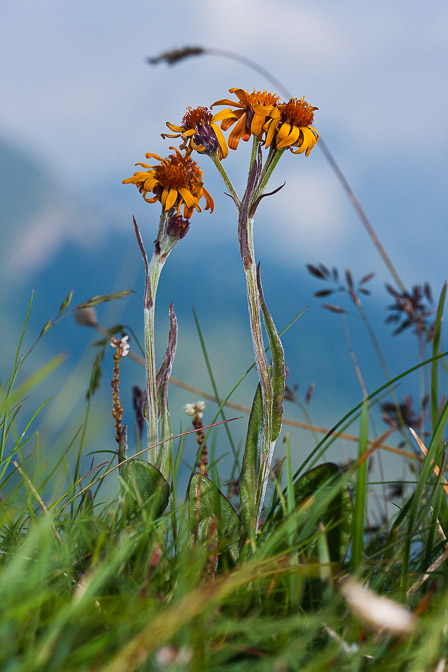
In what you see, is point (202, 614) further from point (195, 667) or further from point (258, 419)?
point (258, 419)

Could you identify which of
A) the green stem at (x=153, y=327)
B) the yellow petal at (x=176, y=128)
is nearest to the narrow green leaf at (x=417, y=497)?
the green stem at (x=153, y=327)

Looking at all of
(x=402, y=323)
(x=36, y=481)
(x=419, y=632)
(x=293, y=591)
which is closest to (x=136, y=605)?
(x=293, y=591)

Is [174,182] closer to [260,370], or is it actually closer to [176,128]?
[176,128]

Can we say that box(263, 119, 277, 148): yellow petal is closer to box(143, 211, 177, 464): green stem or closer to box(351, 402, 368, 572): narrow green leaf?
box(143, 211, 177, 464): green stem

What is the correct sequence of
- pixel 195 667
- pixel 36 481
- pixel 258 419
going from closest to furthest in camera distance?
pixel 195 667, pixel 36 481, pixel 258 419

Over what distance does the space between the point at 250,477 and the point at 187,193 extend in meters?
0.68

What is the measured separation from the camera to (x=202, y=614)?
51cm

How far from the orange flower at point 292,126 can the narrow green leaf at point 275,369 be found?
0.31 meters

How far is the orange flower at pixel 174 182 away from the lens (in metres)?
1.39

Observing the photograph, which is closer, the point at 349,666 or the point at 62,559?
the point at 349,666

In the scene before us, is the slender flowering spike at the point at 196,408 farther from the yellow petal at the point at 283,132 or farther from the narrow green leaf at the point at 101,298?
the yellow petal at the point at 283,132

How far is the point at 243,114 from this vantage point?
1.37 m

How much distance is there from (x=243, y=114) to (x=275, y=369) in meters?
0.61

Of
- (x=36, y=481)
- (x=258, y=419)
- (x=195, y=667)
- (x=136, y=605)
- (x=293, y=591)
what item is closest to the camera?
(x=195, y=667)
